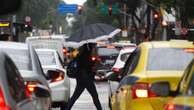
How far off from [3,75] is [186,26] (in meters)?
38.7

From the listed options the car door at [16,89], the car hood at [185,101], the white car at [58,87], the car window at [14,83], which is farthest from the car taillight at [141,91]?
the white car at [58,87]

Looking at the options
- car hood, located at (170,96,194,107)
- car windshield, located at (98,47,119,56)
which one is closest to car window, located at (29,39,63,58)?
car windshield, located at (98,47,119,56)

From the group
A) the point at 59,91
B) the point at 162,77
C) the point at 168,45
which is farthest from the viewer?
the point at 59,91

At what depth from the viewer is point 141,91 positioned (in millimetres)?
10078

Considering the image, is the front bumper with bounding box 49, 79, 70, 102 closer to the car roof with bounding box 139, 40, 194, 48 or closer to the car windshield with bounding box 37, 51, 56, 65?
the car windshield with bounding box 37, 51, 56, 65

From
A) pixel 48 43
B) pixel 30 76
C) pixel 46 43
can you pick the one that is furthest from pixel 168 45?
pixel 48 43

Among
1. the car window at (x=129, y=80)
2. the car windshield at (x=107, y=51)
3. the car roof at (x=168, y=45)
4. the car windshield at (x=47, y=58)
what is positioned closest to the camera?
the car window at (x=129, y=80)

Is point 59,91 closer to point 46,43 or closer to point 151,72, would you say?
point 151,72

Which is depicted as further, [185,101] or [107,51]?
[107,51]

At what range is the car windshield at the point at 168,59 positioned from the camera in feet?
34.6

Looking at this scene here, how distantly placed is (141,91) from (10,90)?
3339 millimetres

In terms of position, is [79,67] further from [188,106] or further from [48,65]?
[188,106]

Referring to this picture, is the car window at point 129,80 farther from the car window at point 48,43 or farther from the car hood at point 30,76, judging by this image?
the car window at point 48,43

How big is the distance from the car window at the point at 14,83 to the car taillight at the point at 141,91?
234 cm
